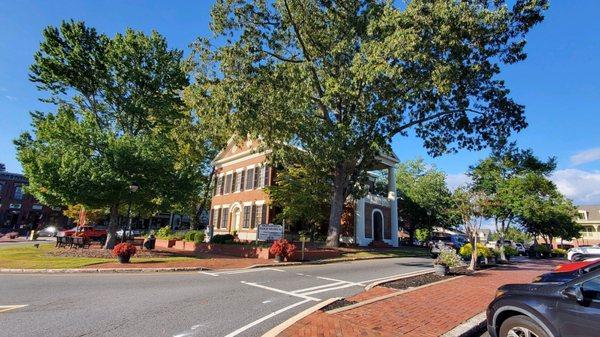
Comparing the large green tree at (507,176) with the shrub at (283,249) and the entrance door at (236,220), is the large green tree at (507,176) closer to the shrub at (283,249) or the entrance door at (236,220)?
the shrub at (283,249)

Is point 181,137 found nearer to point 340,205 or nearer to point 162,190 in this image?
point 162,190

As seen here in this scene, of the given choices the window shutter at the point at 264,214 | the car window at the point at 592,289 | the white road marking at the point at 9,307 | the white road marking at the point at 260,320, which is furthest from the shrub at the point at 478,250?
the white road marking at the point at 9,307

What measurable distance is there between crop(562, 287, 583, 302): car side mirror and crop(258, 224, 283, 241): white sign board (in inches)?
680

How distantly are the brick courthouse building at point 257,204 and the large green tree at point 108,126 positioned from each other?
7.58m

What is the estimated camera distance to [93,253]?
20.4m

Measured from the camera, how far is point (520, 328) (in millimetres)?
5086

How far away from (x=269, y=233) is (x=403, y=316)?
1464 centimetres

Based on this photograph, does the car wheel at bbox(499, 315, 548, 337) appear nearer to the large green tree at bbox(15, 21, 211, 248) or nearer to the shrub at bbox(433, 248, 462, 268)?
the shrub at bbox(433, 248, 462, 268)

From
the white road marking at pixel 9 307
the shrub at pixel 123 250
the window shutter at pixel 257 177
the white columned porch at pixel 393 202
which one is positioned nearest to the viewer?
the white road marking at pixel 9 307

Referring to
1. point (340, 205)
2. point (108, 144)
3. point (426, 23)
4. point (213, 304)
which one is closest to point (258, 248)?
point (340, 205)

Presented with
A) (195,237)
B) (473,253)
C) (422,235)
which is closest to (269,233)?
(195,237)

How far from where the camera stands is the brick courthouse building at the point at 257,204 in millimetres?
32969

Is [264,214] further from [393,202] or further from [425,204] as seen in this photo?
[425,204]

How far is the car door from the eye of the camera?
13.9ft
